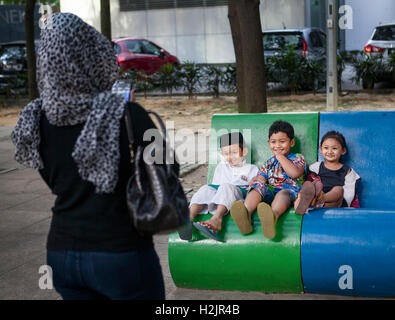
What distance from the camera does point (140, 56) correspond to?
1914cm

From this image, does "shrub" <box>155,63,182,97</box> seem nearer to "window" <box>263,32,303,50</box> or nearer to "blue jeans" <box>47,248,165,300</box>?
"window" <box>263,32,303,50</box>

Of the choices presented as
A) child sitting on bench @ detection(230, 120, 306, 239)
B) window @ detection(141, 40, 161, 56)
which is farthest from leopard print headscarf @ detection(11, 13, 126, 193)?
window @ detection(141, 40, 161, 56)

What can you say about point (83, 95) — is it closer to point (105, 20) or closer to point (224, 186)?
point (224, 186)

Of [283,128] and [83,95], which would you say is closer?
[83,95]

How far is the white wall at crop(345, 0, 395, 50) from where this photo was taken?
27070 millimetres

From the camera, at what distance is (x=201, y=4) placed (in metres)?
26.8

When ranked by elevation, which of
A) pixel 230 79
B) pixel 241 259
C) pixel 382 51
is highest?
pixel 382 51

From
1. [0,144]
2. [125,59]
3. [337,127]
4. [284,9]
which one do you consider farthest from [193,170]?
[284,9]

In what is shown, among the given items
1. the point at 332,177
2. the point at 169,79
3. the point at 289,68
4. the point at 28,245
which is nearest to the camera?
the point at 332,177

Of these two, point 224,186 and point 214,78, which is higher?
point 214,78

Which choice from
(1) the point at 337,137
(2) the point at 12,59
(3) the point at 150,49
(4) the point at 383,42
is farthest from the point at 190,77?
(1) the point at 337,137

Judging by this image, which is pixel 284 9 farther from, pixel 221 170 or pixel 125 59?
pixel 221 170

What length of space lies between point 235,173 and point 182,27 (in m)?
23.0

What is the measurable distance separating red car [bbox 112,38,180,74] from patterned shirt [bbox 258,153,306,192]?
1414 cm
